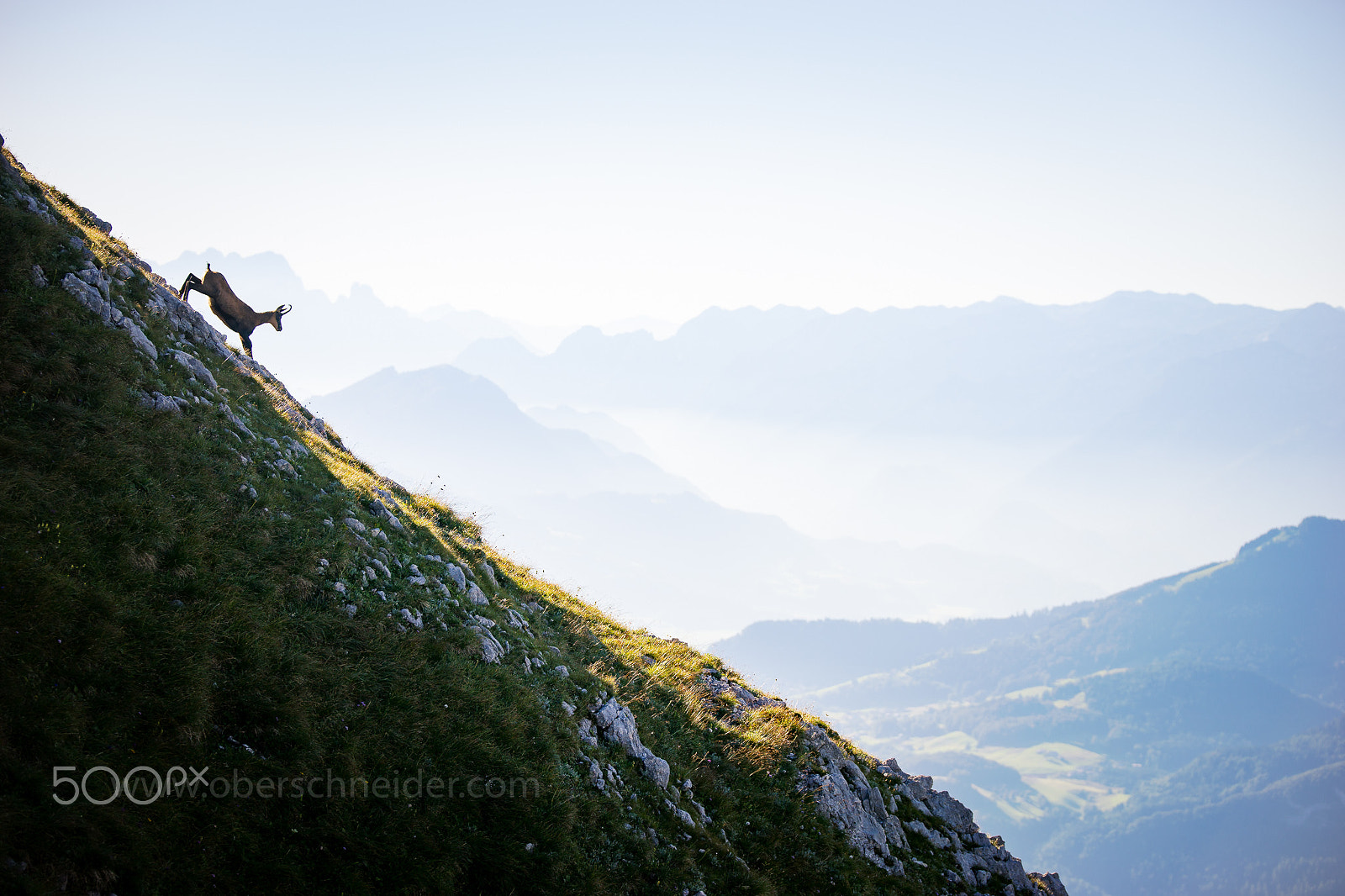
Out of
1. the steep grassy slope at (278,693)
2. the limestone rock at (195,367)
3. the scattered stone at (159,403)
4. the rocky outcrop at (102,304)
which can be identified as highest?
the rocky outcrop at (102,304)

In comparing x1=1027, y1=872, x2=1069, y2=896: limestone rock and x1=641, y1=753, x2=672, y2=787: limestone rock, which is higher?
x1=1027, y1=872, x2=1069, y2=896: limestone rock

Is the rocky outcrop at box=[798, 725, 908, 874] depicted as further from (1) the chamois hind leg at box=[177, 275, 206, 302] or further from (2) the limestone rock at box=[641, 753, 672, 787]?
(1) the chamois hind leg at box=[177, 275, 206, 302]

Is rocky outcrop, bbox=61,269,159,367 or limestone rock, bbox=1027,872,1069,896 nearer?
rocky outcrop, bbox=61,269,159,367

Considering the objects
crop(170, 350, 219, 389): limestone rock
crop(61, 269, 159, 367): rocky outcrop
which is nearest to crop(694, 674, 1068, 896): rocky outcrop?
crop(170, 350, 219, 389): limestone rock

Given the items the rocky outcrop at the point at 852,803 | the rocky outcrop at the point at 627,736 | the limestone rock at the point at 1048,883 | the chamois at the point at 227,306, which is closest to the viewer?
the rocky outcrop at the point at 627,736

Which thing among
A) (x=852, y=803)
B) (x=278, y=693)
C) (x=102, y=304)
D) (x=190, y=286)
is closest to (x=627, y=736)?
(x=852, y=803)

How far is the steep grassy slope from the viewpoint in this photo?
8047mm

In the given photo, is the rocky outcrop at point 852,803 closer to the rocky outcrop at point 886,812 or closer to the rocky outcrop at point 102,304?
the rocky outcrop at point 886,812

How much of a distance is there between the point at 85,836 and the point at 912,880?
16.1 metres

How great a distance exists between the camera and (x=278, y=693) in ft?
32.1

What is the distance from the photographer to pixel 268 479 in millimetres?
13859

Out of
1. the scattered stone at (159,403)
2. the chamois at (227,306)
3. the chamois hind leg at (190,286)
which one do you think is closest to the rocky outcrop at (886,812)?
the scattered stone at (159,403)

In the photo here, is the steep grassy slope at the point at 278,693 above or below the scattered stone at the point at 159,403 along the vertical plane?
below

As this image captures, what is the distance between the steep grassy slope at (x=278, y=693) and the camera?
8047 millimetres
